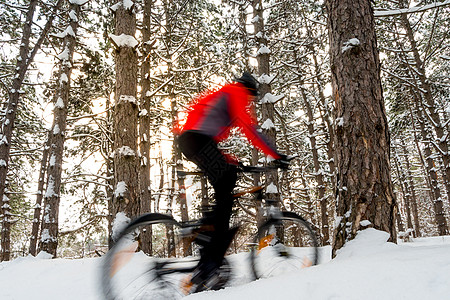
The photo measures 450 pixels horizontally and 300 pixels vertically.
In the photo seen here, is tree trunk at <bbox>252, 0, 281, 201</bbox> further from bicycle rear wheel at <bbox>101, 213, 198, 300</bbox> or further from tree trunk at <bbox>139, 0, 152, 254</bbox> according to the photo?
bicycle rear wheel at <bbox>101, 213, 198, 300</bbox>

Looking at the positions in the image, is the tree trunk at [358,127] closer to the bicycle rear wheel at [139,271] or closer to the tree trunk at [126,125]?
the bicycle rear wheel at [139,271]

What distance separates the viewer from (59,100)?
8258 mm

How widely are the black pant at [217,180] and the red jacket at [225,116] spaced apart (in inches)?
4.9

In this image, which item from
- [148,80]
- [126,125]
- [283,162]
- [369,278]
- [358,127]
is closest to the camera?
[369,278]

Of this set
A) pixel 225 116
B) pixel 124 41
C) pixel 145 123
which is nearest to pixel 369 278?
pixel 225 116

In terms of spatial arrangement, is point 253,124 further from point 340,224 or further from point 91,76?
point 91,76

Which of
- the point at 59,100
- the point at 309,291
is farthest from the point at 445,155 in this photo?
the point at 59,100

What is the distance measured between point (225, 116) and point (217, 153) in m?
0.37

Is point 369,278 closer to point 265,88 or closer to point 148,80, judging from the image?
point 265,88

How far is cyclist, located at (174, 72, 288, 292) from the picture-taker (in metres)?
2.70

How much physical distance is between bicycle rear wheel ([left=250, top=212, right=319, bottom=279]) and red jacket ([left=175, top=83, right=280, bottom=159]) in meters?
1.08

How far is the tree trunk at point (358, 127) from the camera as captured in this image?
277 centimetres

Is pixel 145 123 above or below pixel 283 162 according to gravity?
above

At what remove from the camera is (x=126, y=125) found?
5.06 metres
